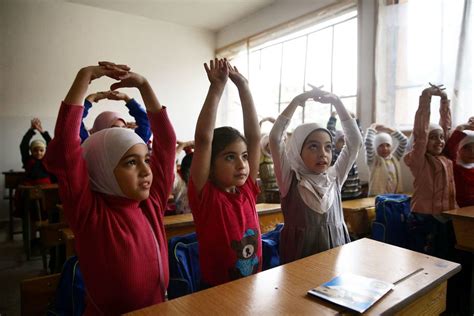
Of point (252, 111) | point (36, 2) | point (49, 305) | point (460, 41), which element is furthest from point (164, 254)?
point (36, 2)

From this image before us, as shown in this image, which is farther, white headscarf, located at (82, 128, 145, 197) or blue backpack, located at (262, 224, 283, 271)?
blue backpack, located at (262, 224, 283, 271)

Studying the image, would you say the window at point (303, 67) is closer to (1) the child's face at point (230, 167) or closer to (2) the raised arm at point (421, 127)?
(2) the raised arm at point (421, 127)

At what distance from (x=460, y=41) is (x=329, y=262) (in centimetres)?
305

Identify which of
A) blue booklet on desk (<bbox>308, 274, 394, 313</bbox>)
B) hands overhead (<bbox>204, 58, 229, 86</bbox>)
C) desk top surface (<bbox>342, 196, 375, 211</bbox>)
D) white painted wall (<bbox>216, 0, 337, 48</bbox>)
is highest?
white painted wall (<bbox>216, 0, 337, 48</bbox>)

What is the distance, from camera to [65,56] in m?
5.57

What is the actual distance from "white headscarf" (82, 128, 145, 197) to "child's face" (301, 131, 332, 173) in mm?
888

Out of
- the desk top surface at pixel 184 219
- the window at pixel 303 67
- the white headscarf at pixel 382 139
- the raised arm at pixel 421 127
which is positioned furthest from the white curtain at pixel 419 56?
the desk top surface at pixel 184 219

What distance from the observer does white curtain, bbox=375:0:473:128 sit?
3.11 meters

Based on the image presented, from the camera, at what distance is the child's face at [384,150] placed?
337 centimetres

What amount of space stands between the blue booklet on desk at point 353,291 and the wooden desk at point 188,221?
1.27m

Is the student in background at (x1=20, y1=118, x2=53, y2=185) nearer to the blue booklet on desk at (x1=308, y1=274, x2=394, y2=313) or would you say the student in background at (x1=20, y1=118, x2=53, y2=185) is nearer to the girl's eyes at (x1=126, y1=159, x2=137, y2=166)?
the girl's eyes at (x1=126, y1=159, x2=137, y2=166)

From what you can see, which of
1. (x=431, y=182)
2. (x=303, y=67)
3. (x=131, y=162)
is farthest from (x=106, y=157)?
(x=303, y=67)

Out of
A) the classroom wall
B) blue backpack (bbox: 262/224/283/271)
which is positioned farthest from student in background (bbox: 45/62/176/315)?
the classroom wall

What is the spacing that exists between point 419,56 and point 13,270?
4.66 meters
